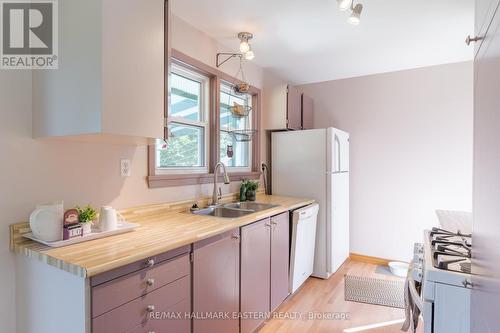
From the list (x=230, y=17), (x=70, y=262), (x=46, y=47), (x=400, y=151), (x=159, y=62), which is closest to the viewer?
(x=70, y=262)

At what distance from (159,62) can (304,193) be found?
214 cm

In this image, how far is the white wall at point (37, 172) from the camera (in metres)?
1.28

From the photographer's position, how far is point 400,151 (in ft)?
11.0

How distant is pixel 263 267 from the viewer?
6.89 feet

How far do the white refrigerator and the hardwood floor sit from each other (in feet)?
0.81

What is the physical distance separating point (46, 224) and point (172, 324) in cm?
75

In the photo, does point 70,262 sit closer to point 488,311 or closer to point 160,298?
point 160,298

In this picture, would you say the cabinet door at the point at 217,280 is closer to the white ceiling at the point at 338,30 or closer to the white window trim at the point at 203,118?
the white window trim at the point at 203,118

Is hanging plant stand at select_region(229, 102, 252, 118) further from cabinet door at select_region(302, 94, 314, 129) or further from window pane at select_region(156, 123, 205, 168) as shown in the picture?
cabinet door at select_region(302, 94, 314, 129)

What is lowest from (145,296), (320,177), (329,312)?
(329,312)

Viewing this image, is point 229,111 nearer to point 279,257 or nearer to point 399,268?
point 279,257

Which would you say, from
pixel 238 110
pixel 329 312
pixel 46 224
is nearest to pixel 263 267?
pixel 329 312

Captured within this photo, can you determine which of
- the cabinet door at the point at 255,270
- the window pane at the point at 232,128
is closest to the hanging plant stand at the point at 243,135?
the window pane at the point at 232,128

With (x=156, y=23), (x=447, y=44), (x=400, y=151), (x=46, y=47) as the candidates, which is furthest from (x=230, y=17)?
(x=400, y=151)
